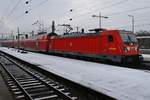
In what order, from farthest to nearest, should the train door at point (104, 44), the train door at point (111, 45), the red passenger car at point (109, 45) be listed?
the train door at point (104, 44) → the train door at point (111, 45) → the red passenger car at point (109, 45)

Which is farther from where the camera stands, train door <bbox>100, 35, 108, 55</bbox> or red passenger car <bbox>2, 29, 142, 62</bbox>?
train door <bbox>100, 35, 108, 55</bbox>

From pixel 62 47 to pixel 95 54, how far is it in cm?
893

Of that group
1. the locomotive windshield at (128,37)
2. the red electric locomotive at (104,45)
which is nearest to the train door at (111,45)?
the red electric locomotive at (104,45)

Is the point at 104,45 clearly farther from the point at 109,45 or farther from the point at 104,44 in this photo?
the point at 109,45

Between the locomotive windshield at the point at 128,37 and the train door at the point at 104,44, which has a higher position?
the locomotive windshield at the point at 128,37

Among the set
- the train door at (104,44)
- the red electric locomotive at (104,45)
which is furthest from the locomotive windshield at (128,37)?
the train door at (104,44)

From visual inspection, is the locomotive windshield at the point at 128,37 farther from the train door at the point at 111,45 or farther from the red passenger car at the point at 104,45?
the train door at the point at 111,45

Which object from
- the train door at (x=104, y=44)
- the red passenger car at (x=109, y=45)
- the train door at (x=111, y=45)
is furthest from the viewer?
the train door at (x=104, y=44)

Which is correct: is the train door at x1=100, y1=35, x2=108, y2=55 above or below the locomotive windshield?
below

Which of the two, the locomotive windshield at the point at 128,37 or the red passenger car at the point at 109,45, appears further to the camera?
the locomotive windshield at the point at 128,37

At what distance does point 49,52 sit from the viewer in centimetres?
3662

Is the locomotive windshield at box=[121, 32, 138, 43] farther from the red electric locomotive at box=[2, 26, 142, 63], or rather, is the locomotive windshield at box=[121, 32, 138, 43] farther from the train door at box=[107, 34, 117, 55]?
the train door at box=[107, 34, 117, 55]

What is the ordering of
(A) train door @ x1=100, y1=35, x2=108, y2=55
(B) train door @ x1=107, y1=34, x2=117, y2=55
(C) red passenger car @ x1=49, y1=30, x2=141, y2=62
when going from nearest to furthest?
(C) red passenger car @ x1=49, y1=30, x2=141, y2=62
(B) train door @ x1=107, y1=34, x2=117, y2=55
(A) train door @ x1=100, y1=35, x2=108, y2=55

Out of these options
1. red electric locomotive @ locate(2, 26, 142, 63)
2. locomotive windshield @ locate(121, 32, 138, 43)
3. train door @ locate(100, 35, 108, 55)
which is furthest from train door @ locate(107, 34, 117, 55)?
locomotive windshield @ locate(121, 32, 138, 43)
